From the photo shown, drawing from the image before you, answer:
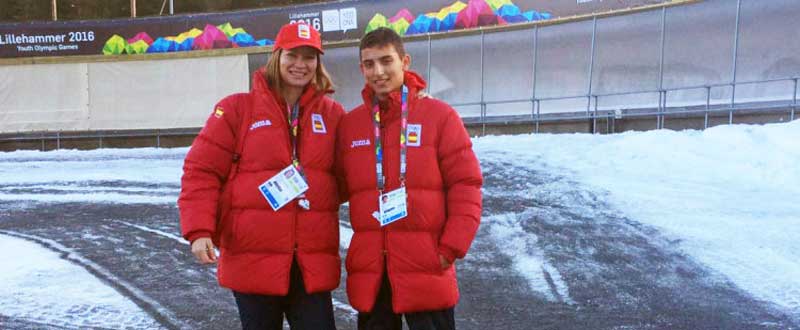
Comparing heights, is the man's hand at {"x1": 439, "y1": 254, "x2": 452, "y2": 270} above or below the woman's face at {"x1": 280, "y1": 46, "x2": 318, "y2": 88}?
below

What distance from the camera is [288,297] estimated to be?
8.26 ft

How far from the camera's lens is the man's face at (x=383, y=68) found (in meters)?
2.46

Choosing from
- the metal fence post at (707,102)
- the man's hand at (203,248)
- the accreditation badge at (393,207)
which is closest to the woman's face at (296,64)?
the accreditation badge at (393,207)

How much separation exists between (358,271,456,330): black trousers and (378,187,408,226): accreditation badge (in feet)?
0.70

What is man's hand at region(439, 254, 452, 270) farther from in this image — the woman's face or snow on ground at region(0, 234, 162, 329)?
snow on ground at region(0, 234, 162, 329)

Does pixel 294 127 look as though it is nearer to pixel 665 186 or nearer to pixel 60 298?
pixel 60 298

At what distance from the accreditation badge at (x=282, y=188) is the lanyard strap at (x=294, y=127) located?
4 centimetres

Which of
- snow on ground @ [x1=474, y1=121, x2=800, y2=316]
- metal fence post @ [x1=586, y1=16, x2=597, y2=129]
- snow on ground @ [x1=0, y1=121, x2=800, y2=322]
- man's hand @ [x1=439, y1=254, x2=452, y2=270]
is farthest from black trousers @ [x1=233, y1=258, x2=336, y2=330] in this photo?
metal fence post @ [x1=586, y1=16, x2=597, y2=129]

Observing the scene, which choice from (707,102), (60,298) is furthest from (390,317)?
(707,102)

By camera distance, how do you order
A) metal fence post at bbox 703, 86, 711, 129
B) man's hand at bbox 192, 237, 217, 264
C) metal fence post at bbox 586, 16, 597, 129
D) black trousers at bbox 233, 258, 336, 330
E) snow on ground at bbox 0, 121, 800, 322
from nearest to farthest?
1. man's hand at bbox 192, 237, 217, 264
2. black trousers at bbox 233, 258, 336, 330
3. snow on ground at bbox 0, 121, 800, 322
4. metal fence post at bbox 703, 86, 711, 129
5. metal fence post at bbox 586, 16, 597, 129

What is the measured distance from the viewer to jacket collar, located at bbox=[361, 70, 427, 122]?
2.48 m

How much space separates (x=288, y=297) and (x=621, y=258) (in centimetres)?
316

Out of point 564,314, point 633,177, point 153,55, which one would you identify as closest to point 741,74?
point 633,177

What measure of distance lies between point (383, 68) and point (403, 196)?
0.51m
